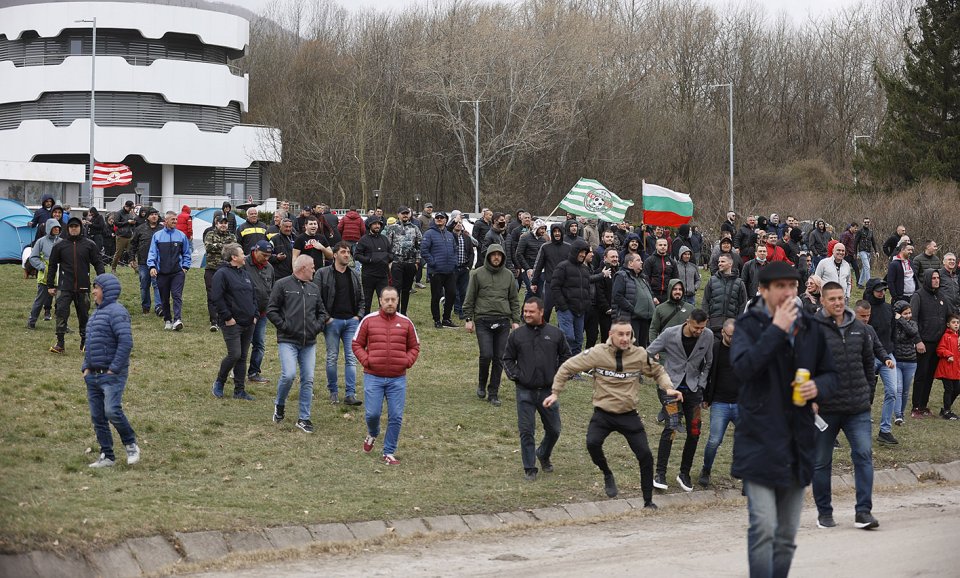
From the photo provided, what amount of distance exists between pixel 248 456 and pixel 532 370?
3290mm

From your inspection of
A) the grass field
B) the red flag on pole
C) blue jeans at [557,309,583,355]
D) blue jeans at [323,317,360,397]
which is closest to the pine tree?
the grass field

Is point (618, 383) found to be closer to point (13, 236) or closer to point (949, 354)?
point (949, 354)

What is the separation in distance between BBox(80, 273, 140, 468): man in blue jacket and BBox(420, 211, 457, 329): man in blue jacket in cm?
1021

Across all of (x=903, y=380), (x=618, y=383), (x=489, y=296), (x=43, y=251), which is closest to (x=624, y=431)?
(x=618, y=383)

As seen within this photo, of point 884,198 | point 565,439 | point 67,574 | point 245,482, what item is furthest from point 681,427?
point 884,198

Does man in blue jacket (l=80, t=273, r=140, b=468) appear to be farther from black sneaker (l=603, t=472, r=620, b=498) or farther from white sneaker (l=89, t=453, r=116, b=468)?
black sneaker (l=603, t=472, r=620, b=498)

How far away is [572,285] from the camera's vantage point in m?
18.2

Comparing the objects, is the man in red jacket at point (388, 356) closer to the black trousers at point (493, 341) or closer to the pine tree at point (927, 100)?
the black trousers at point (493, 341)

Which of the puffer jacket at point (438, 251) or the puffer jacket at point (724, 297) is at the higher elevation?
the puffer jacket at point (438, 251)

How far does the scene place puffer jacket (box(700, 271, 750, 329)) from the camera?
57.5ft

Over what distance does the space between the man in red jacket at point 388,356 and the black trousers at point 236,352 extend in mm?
2954

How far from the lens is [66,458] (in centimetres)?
1215

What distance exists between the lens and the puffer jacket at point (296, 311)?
14.0 metres

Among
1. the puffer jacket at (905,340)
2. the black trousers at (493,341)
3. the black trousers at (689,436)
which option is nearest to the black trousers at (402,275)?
the black trousers at (493,341)
